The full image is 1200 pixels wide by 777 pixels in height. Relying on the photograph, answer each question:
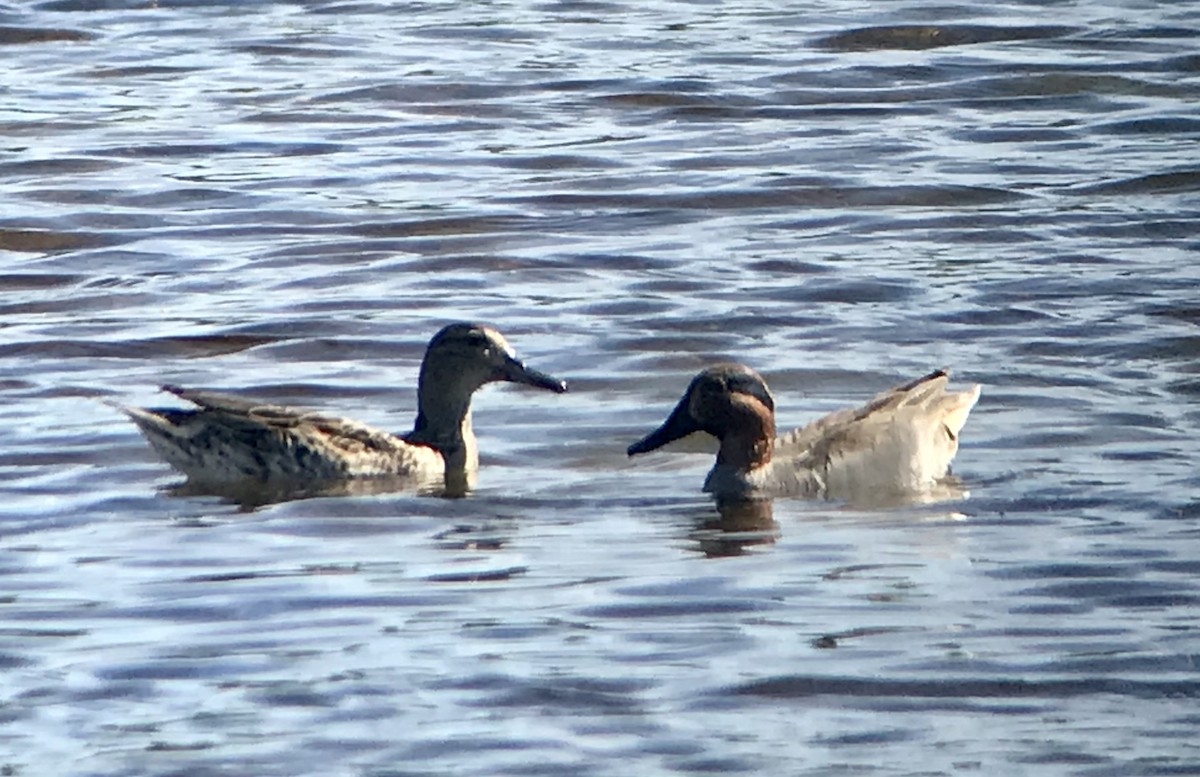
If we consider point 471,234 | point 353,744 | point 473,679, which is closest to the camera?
point 353,744

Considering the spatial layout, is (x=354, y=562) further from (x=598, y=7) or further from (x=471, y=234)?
(x=598, y=7)

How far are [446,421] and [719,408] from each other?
1.10m

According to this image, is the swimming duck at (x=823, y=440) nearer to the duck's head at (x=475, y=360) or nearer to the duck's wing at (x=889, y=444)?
the duck's wing at (x=889, y=444)

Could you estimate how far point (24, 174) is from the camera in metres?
17.3

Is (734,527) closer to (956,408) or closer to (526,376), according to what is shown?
(956,408)

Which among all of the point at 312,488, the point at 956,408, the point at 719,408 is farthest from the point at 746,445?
the point at 312,488

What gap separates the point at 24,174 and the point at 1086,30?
832 cm

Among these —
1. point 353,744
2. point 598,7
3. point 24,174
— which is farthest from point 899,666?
point 598,7

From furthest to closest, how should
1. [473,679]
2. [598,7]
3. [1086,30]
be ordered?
[598,7] → [1086,30] → [473,679]

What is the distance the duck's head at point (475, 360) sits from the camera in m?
11.2

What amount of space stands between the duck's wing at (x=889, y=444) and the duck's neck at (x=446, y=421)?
3.74 feet

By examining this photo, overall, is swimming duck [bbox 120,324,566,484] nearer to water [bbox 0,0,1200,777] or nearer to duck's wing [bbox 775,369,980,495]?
water [bbox 0,0,1200,777]

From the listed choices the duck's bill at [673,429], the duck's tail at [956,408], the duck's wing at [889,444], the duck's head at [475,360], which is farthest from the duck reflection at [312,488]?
the duck's tail at [956,408]

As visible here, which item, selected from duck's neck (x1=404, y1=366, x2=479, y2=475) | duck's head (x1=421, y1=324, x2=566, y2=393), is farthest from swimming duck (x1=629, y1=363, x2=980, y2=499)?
duck's head (x1=421, y1=324, x2=566, y2=393)
